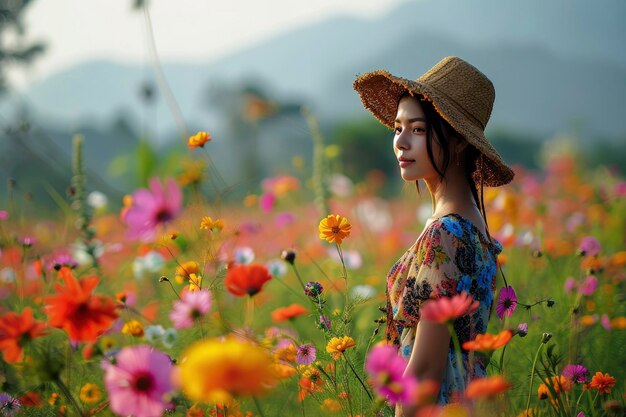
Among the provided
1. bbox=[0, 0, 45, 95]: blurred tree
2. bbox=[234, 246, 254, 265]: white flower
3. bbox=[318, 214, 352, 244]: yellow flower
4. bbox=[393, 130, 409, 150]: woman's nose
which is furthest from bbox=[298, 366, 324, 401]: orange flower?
bbox=[0, 0, 45, 95]: blurred tree

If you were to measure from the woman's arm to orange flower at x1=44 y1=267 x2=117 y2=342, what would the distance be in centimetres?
52

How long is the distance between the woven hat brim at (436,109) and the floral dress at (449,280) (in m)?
0.16

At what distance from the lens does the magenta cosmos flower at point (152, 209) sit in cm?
102

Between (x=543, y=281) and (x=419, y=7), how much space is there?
404 feet

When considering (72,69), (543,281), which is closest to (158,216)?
(543,281)

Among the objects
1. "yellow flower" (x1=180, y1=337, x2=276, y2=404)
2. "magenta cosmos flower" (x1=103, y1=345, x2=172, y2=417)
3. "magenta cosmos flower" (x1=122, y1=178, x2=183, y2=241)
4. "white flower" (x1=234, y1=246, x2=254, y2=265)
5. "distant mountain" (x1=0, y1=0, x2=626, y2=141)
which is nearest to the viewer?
"yellow flower" (x1=180, y1=337, x2=276, y2=404)

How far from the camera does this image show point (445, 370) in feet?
3.60

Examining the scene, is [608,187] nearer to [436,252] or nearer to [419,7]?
[436,252]

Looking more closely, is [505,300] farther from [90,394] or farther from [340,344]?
[90,394]

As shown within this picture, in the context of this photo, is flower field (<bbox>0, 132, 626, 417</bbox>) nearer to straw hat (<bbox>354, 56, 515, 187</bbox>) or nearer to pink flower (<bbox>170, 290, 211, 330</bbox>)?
pink flower (<bbox>170, 290, 211, 330</bbox>)

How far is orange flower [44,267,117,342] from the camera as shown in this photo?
0.86 metres

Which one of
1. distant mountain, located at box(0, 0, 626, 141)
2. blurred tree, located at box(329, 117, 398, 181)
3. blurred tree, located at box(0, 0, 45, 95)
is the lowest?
distant mountain, located at box(0, 0, 626, 141)

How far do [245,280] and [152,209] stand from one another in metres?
0.26

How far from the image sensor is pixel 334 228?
3.89 feet
